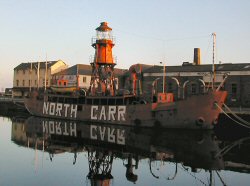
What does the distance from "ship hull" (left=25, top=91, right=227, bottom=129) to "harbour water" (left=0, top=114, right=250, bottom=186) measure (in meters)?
1.59

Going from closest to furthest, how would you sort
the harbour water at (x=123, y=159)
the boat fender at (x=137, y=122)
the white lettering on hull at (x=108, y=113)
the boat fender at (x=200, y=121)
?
the harbour water at (x=123, y=159)
the boat fender at (x=200, y=121)
the boat fender at (x=137, y=122)
the white lettering on hull at (x=108, y=113)

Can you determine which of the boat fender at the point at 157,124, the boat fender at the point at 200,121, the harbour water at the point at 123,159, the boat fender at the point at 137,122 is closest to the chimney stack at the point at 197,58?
the boat fender at the point at 137,122

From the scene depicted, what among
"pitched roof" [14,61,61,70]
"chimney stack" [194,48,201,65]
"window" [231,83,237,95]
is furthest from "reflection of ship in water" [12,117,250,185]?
"pitched roof" [14,61,61,70]

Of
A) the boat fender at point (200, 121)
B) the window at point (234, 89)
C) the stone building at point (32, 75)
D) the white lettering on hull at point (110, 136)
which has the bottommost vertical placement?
the white lettering on hull at point (110, 136)

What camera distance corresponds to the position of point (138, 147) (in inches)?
916

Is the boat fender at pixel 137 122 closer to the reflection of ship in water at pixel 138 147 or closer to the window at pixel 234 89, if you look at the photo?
the reflection of ship in water at pixel 138 147

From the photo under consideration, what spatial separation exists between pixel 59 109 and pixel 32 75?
38003 mm

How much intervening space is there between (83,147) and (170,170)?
815 centimetres

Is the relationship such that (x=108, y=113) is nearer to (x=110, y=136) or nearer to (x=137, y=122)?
(x=137, y=122)

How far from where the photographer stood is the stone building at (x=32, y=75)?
7600 centimetres

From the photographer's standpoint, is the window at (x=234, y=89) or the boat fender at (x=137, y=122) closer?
the boat fender at (x=137, y=122)

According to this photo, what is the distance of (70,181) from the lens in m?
14.9

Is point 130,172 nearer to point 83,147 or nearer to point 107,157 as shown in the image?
point 107,157

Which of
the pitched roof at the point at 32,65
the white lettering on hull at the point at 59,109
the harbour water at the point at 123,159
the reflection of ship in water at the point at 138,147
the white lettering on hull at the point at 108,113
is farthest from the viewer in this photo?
the pitched roof at the point at 32,65
